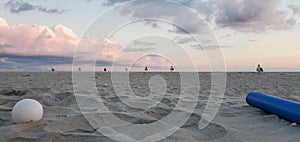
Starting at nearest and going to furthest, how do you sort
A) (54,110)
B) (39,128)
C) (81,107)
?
(39,128)
(54,110)
(81,107)

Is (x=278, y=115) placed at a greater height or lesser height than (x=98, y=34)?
lesser

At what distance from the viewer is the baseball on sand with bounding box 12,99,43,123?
3.57m

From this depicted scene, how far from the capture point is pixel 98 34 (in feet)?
11.7

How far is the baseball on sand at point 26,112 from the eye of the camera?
3.57 metres

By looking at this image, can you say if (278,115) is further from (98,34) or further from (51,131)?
(51,131)

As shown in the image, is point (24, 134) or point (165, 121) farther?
point (165, 121)

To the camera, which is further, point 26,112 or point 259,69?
point 259,69

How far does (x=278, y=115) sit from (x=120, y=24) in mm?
2507

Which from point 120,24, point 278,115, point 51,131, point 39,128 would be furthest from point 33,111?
point 278,115

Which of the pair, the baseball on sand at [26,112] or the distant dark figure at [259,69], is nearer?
the baseball on sand at [26,112]

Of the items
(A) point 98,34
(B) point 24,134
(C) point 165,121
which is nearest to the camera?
(B) point 24,134

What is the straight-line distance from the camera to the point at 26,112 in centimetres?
359

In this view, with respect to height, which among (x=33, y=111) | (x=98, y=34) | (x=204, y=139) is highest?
(x=98, y=34)

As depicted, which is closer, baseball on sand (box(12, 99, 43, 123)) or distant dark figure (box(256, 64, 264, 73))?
baseball on sand (box(12, 99, 43, 123))
